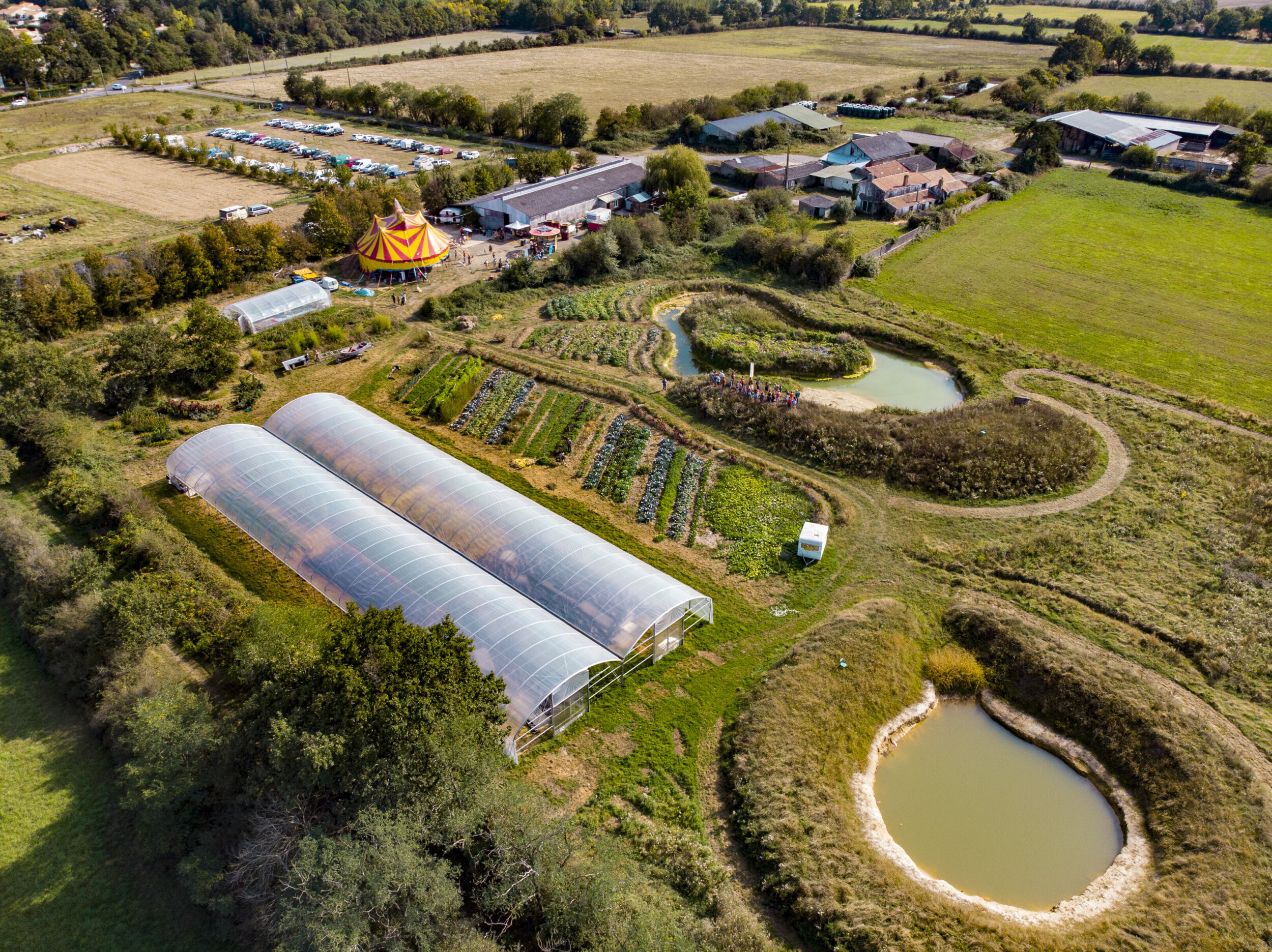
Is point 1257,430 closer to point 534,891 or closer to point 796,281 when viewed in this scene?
point 796,281

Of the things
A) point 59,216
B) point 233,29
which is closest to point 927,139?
point 59,216

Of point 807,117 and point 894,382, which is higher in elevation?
point 807,117

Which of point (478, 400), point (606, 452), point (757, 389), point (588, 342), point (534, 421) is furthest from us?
point (588, 342)

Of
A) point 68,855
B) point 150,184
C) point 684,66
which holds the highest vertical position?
point 684,66

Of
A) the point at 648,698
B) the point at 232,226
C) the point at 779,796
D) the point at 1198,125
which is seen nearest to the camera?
the point at 779,796

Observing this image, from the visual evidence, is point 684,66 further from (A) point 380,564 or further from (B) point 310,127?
(A) point 380,564

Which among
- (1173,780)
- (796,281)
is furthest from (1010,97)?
(1173,780)

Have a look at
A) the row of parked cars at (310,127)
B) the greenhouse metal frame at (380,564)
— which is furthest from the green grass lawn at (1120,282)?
the row of parked cars at (310,127)
